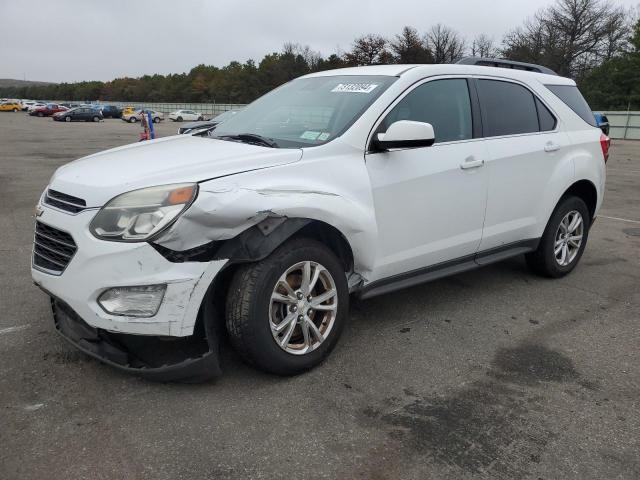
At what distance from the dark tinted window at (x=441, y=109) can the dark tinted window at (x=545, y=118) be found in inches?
37.1

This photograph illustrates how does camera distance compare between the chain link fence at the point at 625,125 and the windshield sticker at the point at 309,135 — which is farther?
the chain link fence at the point at 625,125

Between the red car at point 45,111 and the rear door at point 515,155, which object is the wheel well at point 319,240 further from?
the red car at point 45,111

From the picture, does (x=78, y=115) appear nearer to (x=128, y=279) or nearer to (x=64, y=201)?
(x=64, y=201)

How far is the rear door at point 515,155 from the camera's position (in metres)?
4.21

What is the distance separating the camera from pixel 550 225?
484 cm

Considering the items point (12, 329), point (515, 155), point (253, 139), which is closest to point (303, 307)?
point (253, 139)

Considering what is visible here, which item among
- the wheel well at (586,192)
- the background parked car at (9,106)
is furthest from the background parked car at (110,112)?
the wheel well at (586,192)

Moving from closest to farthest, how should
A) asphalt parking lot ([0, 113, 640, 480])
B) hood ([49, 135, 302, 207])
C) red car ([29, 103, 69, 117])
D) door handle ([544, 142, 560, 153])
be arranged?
1. asphalt parking lot ([0, 113, 640, 480])
2. hood ([49, 135, 302, 207])
3. door handle ([544, 142, 560, 153])
4. red car ([29, 103, 69, 117])

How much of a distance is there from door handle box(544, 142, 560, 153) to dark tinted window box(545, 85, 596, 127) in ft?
1.77

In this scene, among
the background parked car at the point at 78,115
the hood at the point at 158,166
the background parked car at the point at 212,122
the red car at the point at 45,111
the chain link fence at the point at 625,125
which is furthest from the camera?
the red car at the point at 45,111

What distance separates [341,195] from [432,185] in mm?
809

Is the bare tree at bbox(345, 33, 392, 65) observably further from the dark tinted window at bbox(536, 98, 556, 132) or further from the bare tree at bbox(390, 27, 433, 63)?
the dark tinted window at bbox(536, 98, 556, 132)

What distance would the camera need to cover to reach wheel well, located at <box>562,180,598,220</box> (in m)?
5.04

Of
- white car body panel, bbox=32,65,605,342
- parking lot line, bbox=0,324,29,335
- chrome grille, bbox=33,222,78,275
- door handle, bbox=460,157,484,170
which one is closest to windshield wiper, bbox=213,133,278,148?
white car body panel, bbox=32,65,605,342
